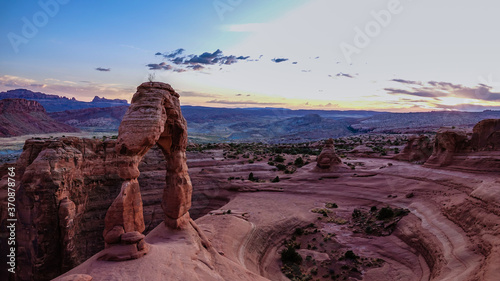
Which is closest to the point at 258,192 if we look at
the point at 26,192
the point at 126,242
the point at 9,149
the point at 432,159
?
the point at 432,159

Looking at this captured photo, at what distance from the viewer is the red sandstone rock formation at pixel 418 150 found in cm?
3562

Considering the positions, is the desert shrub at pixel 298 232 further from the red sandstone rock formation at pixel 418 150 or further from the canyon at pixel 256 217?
the red sandstone rock formation at pixel 418 150

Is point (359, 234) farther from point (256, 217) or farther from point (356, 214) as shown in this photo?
point (256, 217)

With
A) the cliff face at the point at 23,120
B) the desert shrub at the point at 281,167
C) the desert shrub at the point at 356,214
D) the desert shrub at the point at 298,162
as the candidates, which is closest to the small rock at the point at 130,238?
the desert shrub at the point at 356,214

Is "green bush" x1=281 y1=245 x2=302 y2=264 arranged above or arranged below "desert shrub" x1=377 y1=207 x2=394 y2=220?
below

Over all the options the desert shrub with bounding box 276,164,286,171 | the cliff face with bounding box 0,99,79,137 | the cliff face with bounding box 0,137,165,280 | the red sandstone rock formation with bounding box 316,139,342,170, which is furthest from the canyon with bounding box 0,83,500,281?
the cliff face with bounding box 0,99,79,137

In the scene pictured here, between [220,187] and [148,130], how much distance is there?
21.0 meters

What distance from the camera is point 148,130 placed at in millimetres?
9992

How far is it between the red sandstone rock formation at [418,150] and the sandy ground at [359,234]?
7822mm

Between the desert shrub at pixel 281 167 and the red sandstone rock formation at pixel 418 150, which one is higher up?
the red sandstone rock formation at pixel 418 150

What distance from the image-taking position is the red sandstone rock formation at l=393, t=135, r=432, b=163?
35.6 meters

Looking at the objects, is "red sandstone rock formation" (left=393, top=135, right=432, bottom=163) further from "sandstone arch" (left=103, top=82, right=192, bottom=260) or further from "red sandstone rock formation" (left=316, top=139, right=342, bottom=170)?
"sandstone arch" (left=103, top=82, right=192, bottom=260)

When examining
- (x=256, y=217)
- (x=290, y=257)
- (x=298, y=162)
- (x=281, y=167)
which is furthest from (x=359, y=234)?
(x=298, y=162)

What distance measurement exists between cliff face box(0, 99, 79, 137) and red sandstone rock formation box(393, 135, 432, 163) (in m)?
118
